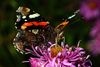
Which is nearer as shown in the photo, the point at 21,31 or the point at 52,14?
the point at 21,31

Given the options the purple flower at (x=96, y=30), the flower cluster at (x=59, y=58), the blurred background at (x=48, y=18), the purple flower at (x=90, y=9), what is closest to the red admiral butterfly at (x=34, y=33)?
the flower cluster at (x=59, y=58)

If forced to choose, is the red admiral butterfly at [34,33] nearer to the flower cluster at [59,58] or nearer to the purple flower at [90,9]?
the flower cluster at [59,58]

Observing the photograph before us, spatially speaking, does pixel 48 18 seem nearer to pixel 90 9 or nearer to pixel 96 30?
pixel 96 30

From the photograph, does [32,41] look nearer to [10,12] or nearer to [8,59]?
[8,59]

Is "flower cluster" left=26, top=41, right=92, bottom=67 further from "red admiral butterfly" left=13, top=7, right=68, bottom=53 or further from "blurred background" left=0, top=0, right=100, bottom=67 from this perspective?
"blurred background" left=0, top=0, right=100, bottom=67

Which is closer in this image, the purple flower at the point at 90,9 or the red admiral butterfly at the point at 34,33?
the red admiral butterfly at the point at 34,33

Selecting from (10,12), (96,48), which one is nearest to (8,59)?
(10,12)
